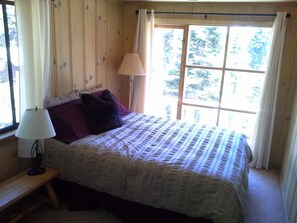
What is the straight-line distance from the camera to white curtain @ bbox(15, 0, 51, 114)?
7.06 feet

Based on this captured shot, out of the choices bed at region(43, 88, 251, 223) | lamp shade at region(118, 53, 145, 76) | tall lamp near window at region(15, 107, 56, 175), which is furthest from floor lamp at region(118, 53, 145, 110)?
tall lamp near window at region(15, 107, 56, 175)

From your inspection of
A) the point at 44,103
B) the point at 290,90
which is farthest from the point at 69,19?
the point at 290,90

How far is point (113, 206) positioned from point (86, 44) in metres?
2.03

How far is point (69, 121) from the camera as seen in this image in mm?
2537

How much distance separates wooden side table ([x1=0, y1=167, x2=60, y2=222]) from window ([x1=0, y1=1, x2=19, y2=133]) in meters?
0.47

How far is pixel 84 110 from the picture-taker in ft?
8.95

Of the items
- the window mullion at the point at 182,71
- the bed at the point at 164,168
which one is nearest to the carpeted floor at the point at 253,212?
the bed at the point at 164,168

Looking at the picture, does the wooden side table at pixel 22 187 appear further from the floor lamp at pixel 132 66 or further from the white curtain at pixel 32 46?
the floor lamp at pixel 132 66

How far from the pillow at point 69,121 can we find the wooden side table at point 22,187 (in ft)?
1.17

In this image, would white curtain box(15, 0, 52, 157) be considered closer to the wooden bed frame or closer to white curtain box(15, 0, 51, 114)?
white curtain box(15, 0, 51, 114)

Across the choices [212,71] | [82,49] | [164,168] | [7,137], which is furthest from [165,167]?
[212,71]

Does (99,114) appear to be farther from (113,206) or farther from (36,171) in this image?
(113,206)

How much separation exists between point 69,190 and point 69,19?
6.19ft

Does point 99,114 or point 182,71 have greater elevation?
point 182,71
